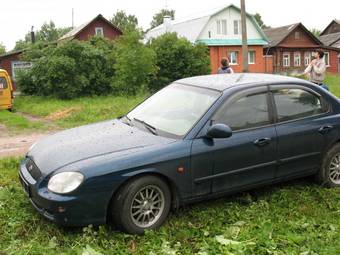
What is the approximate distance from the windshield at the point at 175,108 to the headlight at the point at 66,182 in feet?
3.79

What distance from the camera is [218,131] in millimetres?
4586

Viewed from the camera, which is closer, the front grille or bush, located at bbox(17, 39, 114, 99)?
the front grille

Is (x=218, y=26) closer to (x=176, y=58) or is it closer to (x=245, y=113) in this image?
(x=176, y=58)

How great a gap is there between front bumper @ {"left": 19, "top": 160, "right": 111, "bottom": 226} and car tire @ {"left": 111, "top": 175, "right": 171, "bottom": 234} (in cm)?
14

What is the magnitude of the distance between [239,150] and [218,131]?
17.1 inches

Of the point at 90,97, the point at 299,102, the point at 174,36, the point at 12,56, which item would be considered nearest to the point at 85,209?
the point at 299,102

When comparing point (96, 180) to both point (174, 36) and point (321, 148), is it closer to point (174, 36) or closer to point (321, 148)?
point (321, 148)

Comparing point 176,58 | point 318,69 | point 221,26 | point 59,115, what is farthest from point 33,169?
point 221,26

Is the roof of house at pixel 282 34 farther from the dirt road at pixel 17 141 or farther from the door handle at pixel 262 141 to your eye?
the door handle at pixel 262 141

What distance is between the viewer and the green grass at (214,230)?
403 cm

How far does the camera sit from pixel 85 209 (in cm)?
412

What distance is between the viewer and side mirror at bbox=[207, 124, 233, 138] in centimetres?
459

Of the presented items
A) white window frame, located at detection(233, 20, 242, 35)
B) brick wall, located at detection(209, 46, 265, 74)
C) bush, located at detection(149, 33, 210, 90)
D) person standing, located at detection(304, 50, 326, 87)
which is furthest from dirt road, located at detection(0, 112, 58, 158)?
white window frame, located at detection(233, 20, 242, 35)

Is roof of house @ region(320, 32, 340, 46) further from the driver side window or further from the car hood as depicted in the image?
the car hood
